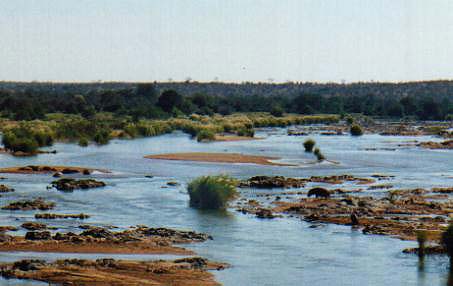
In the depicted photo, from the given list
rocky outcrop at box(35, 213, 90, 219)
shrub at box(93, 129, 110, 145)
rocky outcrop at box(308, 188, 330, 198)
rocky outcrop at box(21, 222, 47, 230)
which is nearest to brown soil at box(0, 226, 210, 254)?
rocky outcrop at box(21, 222, 47, 230)

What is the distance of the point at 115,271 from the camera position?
76.8 ft

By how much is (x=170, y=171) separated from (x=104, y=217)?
1941 cm

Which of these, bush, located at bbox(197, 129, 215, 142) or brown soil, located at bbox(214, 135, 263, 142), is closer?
bush, located at bbox(197, 129, 215, 142)

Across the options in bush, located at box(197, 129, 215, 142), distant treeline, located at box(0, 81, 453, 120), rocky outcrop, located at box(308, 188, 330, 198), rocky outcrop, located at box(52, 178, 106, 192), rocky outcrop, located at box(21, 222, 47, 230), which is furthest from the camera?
distant treeline, located at box(0, 81, 453, 120)

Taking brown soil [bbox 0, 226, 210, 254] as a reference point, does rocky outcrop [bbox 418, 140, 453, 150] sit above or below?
above

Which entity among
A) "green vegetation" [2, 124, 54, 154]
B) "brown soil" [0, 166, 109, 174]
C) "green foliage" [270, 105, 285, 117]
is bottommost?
"brown soil" [0, 166, 109, 174]

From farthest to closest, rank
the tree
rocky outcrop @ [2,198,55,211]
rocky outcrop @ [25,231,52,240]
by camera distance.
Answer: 1. the tree
2. rocky outcrop @ [2,198,55,211]
3. rocky outcrop @ [25,231,52,240]

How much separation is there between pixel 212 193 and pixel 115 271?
12972mm

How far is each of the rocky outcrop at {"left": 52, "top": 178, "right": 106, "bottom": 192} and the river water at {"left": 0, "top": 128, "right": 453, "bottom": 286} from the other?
29.2 inches

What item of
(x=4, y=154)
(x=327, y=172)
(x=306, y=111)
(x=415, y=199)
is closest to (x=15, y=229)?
(x=415, y=199)

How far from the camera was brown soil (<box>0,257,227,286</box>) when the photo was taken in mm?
22312

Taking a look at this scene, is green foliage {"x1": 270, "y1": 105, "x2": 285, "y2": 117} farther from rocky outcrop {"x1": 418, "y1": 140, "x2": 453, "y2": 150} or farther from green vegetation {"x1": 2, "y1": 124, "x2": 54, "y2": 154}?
green vegetation {"x1": 2, "y1": 124, "x2": 54, "y2": 154}

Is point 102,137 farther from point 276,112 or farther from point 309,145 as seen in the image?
point 276,112

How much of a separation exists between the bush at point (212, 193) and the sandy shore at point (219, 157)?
835 inches
